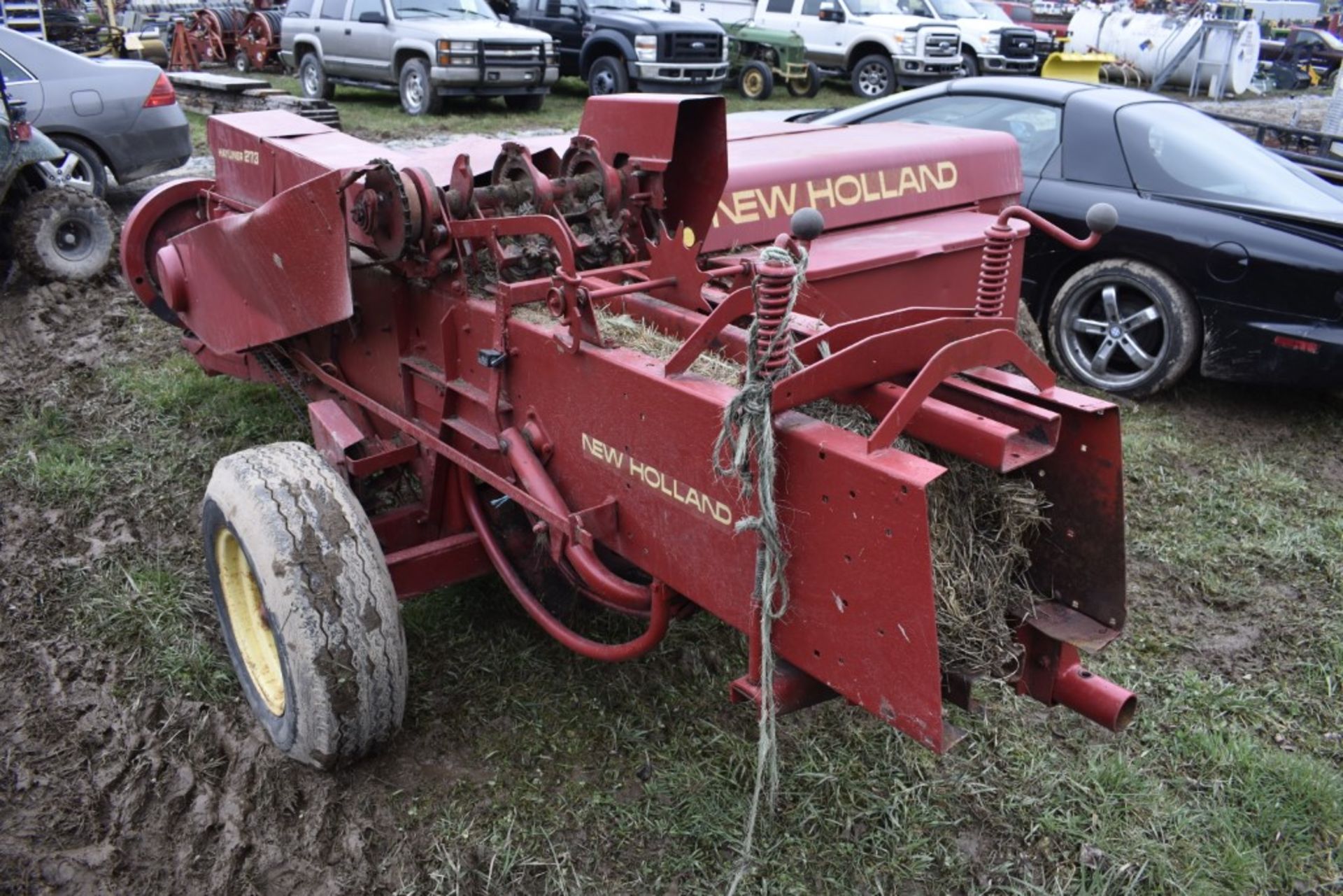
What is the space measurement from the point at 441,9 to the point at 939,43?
807 cm

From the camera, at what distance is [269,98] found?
1156cm

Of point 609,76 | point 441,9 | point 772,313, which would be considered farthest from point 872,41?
point 772,313

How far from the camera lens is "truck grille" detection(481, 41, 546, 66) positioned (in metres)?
13.7

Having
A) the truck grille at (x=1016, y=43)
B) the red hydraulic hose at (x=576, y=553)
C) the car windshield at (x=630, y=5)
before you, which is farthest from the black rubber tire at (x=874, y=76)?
the red hydraulic hose at (x=576, y=553)

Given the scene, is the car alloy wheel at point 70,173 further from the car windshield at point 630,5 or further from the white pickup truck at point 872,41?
the white pickup truck at point 872,41

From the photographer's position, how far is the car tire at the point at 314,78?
15.0 metres

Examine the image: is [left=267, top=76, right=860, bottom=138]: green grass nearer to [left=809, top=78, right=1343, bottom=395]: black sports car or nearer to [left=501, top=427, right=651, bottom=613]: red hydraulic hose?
[left=809, top=78, right=1343, bottom=395]: black sports car

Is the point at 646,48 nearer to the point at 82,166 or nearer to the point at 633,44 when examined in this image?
the point at 633,44

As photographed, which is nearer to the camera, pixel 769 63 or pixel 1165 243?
pixel 1165 243

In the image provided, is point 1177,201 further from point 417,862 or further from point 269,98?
point 269,98

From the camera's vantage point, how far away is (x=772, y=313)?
2.19m

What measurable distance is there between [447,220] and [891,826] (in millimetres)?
2106

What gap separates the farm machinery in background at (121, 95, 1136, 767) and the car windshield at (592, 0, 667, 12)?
513 inches

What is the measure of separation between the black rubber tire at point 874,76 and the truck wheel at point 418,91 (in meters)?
7.66
